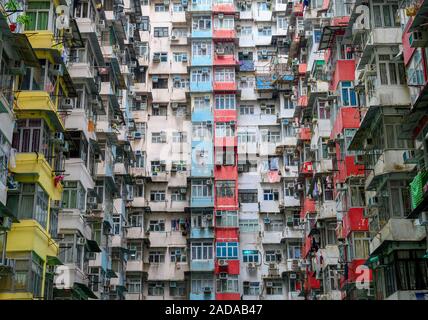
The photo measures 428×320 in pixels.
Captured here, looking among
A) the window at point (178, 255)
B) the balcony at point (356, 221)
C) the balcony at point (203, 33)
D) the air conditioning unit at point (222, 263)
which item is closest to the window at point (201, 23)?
the balcony at point (203, 33)

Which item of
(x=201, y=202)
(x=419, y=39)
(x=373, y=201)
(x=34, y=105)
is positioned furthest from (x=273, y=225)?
(x=419, y=39)

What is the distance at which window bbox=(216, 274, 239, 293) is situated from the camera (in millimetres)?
40344

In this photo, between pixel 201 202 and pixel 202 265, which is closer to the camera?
pixel 202 265

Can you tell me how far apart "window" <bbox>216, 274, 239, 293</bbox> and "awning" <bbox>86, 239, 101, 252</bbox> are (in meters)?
12.0

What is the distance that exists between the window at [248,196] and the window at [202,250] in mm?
3702

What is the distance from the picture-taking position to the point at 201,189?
42.2 metres

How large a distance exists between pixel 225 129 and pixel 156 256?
29.1 feet

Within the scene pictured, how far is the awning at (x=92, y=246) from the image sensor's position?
28.4 meters

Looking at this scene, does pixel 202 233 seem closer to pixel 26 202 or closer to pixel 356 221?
Answer: pixel 356 221

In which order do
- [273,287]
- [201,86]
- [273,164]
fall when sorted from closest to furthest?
[273,287] → [273,164] → [201,86]

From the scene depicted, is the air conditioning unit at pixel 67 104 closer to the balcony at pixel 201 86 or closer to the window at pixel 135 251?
the window at pixel 135 251

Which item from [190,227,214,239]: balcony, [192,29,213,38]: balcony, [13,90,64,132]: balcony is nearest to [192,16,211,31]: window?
[192,29,213,38]: balcony

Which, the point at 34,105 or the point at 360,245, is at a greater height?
the point at 34,105

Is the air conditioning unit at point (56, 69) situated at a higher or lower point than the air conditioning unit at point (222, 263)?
higher
